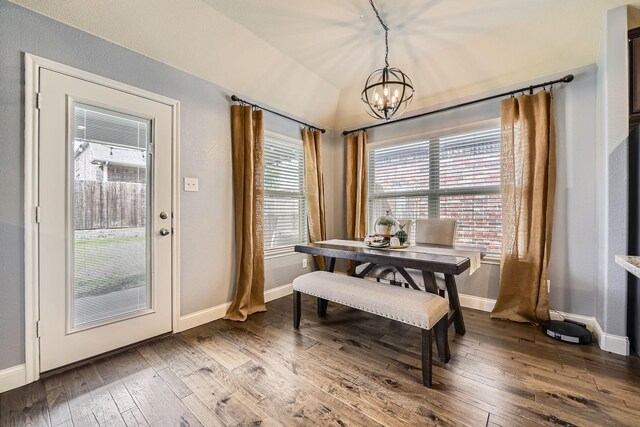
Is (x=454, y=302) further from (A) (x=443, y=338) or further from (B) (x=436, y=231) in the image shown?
(B) (x=436, y=231)

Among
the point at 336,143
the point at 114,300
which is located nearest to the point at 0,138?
the point at 114,300

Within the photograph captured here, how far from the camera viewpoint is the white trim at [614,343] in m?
1.96

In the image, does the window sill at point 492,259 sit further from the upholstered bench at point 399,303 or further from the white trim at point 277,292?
the white trim at point 277,292

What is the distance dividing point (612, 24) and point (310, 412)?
3494 millimetres

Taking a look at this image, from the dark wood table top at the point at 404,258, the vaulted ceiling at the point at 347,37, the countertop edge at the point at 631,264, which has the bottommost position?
the dark wood table top at the point at 404,258

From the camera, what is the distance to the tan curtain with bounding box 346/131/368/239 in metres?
3.75

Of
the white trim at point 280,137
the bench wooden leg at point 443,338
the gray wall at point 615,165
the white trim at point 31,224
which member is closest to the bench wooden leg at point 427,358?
the bench wooden leg at point 443,338

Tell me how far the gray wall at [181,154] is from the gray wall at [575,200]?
2890mm

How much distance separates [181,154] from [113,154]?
0.51 m

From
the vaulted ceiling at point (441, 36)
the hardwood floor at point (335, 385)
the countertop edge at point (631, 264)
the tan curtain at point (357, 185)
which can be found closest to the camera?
the countertop edge at point (631, 264)

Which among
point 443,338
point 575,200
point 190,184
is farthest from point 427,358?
point 190,184

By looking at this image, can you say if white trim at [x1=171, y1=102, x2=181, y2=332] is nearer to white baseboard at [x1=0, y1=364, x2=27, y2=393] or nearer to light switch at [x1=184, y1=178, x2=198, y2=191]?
light switch at [x1=184, y1=178, x2=198, y2=191]

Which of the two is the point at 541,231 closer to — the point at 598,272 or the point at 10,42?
the point at 598,272

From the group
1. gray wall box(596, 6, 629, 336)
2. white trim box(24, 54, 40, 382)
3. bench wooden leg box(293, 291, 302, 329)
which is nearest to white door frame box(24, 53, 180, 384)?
white trim box(24, 54, 40, 382)
